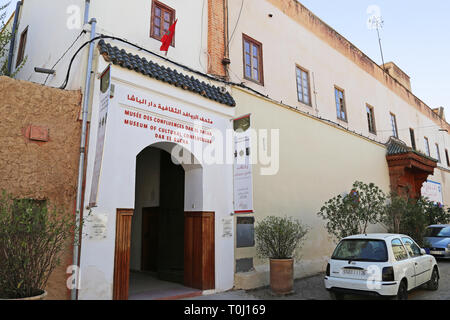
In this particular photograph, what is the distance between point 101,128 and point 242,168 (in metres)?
3.78

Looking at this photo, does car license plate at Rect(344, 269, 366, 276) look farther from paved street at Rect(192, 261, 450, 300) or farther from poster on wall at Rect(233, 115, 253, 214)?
poster on wall at Rect(233, 115, 253, 214)

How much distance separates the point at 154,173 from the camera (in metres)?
11.0

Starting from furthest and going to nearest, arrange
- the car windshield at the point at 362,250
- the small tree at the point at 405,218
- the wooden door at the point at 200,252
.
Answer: the small tree at the point at 405,218 → the wooden door at the point at 200,252 → the car windshield at the point at 362,250

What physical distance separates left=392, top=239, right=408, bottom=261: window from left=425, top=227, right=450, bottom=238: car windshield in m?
8.52

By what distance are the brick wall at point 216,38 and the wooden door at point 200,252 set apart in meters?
4.10

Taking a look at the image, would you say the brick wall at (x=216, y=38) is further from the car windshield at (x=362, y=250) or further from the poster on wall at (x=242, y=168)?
the car windshield at (x=362, y=250)

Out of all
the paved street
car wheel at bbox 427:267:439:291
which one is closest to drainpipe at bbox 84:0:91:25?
the paved street

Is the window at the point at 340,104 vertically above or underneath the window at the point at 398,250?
above

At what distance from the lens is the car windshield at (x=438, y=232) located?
46.6 ft

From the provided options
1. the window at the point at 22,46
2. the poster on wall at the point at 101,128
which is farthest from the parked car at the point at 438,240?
the window at the point at 22,46

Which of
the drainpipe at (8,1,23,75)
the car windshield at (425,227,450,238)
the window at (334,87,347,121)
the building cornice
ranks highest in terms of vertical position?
the building cornice

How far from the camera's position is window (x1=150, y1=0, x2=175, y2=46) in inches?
334

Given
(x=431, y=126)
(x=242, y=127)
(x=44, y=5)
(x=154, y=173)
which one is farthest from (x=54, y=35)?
(x=431, y=126)
